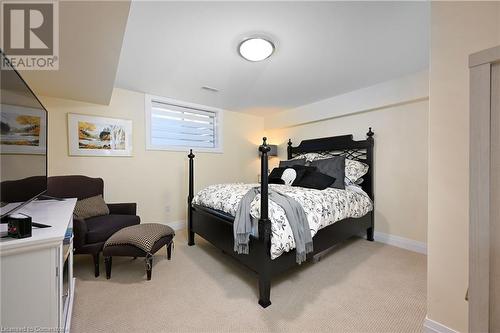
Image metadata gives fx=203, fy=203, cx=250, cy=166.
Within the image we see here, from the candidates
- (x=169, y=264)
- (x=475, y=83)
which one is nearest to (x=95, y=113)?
(x=169, y=264)

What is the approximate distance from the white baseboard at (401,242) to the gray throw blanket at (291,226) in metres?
1.83

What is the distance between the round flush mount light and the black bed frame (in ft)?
3.58

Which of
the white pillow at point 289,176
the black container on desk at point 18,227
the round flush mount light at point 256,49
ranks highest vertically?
the round flush mount light at point 256,49

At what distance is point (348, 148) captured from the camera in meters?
3.32

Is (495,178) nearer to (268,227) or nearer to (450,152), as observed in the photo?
(450,152)

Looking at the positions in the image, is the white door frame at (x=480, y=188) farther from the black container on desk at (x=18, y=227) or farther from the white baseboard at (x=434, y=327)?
the black container on desk at (x=18, y=227)

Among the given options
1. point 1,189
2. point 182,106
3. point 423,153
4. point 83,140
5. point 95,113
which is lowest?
point 1,189

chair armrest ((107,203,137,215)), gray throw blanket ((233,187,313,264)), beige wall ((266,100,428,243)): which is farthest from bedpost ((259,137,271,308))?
beige wall ((266,100,428,243))

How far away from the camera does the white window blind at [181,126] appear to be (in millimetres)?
3432

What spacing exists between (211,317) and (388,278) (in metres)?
1.74

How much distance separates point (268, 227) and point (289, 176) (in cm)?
162

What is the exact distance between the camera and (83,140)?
9.09 feet

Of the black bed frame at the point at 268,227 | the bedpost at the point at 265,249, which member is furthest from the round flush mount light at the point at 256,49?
the bedpost at the point at 265,249

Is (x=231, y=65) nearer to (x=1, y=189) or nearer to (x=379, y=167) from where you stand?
(x=1, y=189)
